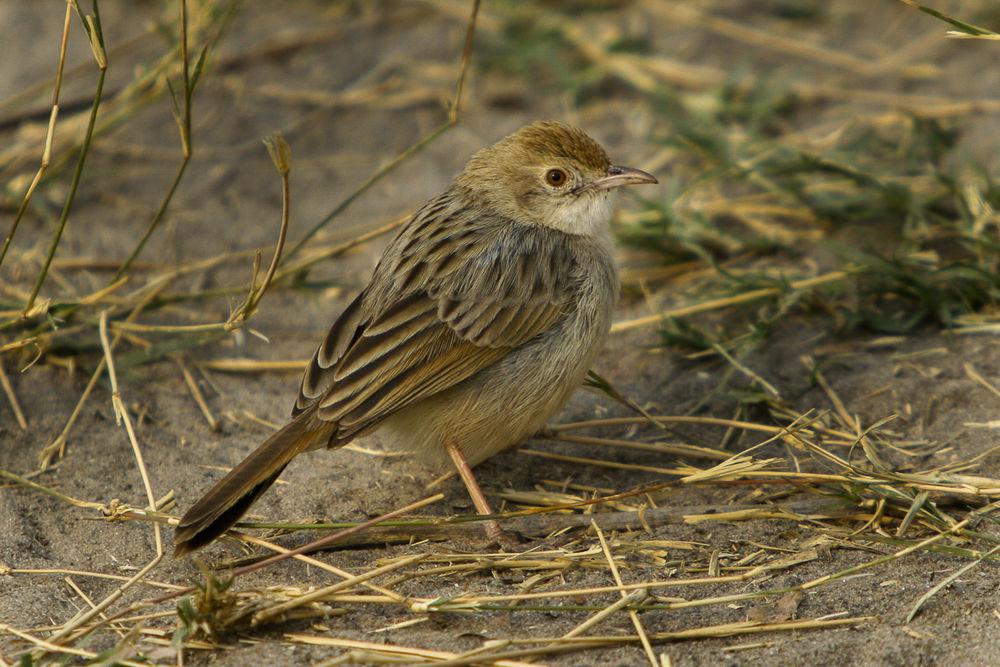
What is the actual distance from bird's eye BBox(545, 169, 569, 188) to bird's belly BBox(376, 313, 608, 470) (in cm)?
73

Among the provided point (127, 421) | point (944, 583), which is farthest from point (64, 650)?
point (944, 583)

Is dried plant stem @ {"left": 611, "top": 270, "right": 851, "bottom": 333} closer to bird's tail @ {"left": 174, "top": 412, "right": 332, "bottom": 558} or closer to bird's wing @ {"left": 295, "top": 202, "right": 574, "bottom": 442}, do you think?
bird's wing @ {"left": 295, "top": 202, "right": 574, "bottom": 442}

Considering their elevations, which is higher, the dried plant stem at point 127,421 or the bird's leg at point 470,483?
the bird's leg at point 470,483

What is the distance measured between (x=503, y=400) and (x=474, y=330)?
32 cm

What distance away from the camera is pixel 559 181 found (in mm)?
5434

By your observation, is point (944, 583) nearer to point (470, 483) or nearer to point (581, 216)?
point (470, 483)

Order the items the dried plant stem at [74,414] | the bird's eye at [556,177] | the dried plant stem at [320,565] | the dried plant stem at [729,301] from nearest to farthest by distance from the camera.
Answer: the dried plant stem at [320,565] → the dried plant stem at [74,414] → the bird's eye at [556,177] → the dried plant stem at [729,301]

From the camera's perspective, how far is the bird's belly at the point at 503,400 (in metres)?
4.88

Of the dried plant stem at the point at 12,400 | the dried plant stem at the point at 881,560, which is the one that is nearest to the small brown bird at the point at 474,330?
the dried plant stem at the point at 881,560

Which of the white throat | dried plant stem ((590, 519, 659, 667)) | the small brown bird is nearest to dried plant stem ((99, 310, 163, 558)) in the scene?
the small brown bird

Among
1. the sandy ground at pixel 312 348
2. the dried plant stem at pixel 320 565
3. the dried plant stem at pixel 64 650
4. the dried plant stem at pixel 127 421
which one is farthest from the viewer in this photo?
the dried plant stem at pixel 127 421

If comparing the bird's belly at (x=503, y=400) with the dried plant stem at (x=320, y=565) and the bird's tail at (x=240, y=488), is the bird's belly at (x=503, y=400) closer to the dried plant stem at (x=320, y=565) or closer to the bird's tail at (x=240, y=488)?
the bird's tail at (x=240, y=488)

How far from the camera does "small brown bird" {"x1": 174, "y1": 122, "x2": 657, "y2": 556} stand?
4691 mm

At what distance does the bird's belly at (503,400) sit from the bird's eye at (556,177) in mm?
729
